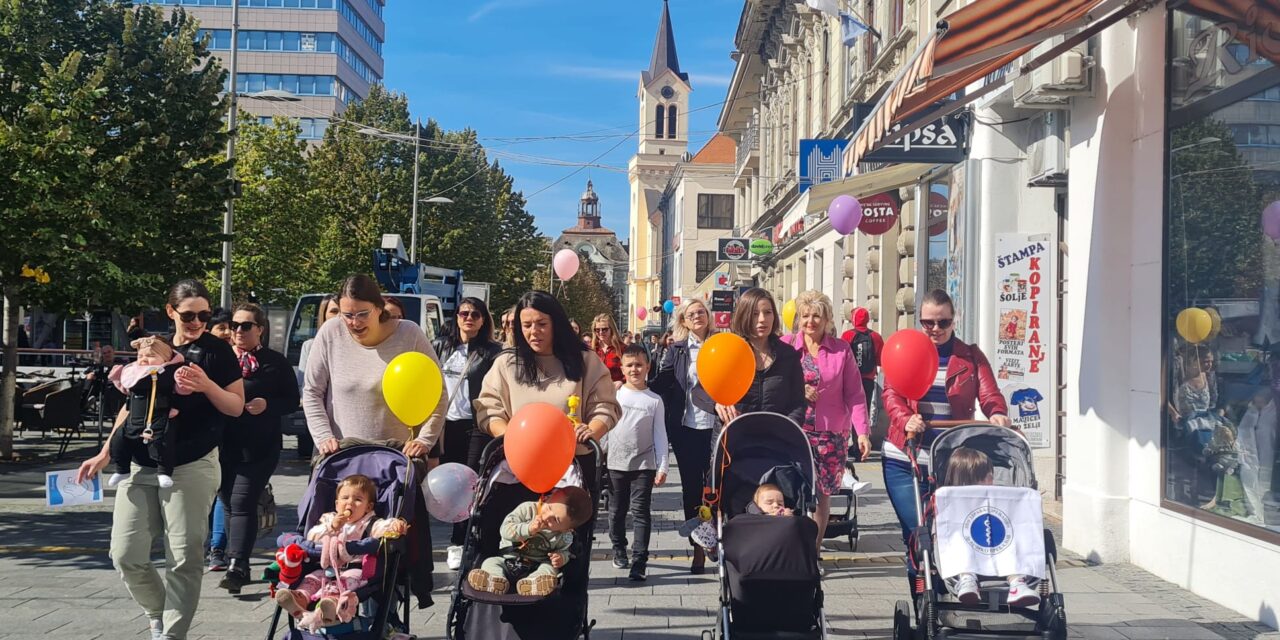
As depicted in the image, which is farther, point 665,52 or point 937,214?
point 665,52

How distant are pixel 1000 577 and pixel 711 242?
75.3 meters

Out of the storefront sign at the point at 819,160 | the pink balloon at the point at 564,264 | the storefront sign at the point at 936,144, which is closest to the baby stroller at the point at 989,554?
the storefront sign at the point at 936,144

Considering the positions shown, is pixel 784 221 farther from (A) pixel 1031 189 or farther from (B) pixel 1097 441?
(B) pixel 1097 441

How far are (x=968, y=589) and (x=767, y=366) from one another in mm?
2427

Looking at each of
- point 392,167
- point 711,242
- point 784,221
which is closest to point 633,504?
point 784,221

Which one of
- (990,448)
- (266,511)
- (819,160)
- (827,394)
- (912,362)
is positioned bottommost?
(266,511)

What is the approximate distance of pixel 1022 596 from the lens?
16.5ft

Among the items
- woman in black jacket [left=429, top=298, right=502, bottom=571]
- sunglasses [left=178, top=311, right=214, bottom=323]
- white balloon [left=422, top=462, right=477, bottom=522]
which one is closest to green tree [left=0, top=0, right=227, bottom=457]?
woman in black jacket [left=429, top=298, right=502, bottom=571]

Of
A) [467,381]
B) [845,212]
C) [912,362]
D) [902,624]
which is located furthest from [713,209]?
[902,624]

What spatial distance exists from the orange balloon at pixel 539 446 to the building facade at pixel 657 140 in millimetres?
103095

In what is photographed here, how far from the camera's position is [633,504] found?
7695mm

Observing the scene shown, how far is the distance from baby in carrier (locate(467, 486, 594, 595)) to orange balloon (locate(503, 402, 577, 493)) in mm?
106

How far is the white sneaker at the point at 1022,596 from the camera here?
16.5ft

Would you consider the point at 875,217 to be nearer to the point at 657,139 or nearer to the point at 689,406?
the point at 689,406
